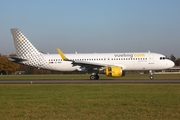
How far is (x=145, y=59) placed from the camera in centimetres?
4103

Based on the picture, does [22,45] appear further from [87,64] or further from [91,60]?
[87,64]

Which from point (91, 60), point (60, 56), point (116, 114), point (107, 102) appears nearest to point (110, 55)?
point (91, 60)

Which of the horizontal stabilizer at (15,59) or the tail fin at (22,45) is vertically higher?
the tail fin at (22,45)

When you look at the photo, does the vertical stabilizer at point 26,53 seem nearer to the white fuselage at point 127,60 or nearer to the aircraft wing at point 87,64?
the white fuselage at point 127,60

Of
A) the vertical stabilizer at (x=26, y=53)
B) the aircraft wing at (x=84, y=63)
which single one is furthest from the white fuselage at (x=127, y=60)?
the vertical stabilizer at (x=26, y=53)

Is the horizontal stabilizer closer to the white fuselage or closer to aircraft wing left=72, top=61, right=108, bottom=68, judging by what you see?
the white fuselage

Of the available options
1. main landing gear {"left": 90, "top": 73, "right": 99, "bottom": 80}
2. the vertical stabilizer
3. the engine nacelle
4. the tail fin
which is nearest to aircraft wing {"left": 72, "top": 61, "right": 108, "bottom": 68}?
main landing gear {"left": 90, "top": 73, "right": 99, "bottom": 80}

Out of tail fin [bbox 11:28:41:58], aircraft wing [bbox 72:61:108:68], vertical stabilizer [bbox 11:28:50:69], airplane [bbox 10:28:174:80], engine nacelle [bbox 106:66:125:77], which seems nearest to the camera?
engine nacelle [bbox 106:66:125:77]

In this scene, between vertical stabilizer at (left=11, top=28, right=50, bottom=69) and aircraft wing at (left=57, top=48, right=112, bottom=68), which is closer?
aircraft wing at (left=57, top=48, right=112, bottom=68)

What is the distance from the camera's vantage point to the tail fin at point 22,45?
43594 millimetres

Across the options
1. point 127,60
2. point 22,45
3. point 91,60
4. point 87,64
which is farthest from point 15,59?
point 127,60

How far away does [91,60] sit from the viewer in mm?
42344

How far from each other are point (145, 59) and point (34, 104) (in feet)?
90.5

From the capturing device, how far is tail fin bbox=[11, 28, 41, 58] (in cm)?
4359
